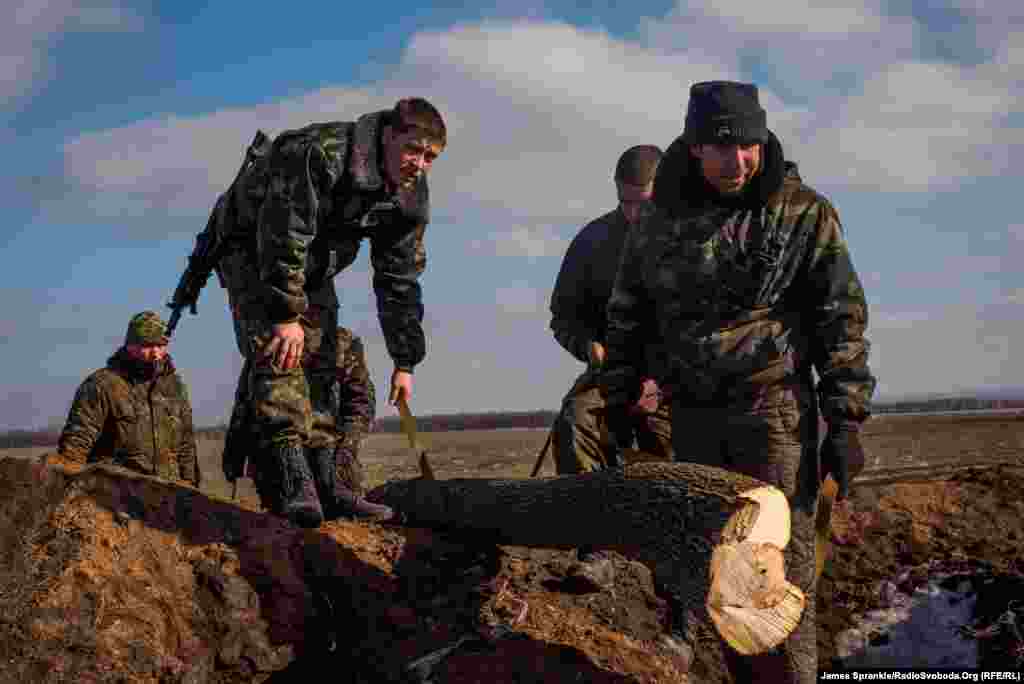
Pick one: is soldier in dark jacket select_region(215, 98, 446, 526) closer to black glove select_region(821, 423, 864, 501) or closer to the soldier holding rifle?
the soldier holding rifle

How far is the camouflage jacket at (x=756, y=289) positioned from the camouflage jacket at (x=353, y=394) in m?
1.84

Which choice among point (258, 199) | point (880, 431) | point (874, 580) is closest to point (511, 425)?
point (880, 431)

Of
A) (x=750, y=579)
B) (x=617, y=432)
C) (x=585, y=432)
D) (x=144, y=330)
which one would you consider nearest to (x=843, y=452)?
(x=750, y=579)

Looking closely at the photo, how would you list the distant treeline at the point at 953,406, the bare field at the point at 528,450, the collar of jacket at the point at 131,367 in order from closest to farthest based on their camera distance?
the collar of jacket at the point at 131,367, the bare field at the point at 528,450, the distant treeline at the point at 953,406

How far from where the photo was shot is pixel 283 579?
4.01 meters

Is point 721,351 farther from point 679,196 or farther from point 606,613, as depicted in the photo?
point 606,613

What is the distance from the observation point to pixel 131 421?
23.7 feet

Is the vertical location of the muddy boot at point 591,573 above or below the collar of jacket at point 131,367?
below

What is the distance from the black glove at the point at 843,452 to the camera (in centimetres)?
372

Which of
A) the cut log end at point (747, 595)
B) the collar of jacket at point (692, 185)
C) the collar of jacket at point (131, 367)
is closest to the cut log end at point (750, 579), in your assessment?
the cut log end at point (747, 595)

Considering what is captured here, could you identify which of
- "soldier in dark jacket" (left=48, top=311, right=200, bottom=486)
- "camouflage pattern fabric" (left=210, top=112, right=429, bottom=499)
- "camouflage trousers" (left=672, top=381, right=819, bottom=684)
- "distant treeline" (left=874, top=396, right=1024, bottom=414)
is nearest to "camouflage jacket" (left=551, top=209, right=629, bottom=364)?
"camouflage pattern fabric" (left=210, top=112, right=429, bottom=499)

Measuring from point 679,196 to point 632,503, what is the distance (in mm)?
1225

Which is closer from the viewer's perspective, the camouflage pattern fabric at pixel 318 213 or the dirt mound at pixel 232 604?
the dirt mound at pixel 232 604

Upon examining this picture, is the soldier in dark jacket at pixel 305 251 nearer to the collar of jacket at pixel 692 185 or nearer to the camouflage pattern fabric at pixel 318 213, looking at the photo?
the camouflage pattern fabric at pixel 318 213
